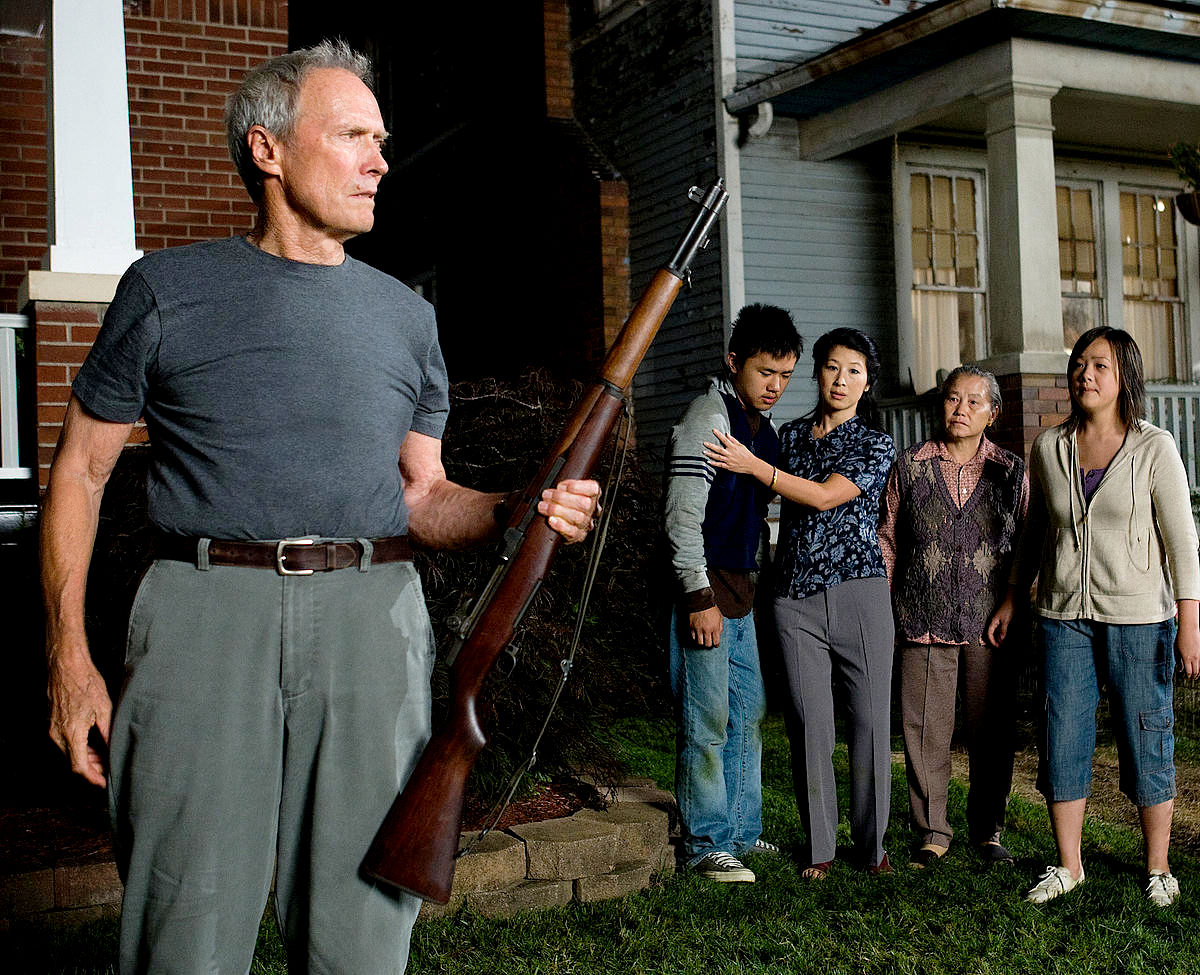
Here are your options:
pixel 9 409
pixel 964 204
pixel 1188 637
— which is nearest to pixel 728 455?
pixel 1188 637

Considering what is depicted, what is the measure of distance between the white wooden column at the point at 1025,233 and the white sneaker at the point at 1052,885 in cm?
460

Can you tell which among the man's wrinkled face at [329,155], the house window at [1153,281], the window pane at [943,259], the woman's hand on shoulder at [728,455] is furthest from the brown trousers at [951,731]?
the house window at [1153,281]

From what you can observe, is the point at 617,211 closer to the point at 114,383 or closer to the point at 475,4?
the point at 475,4

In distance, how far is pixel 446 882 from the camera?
6.87ft

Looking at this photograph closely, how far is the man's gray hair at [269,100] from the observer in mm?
2127

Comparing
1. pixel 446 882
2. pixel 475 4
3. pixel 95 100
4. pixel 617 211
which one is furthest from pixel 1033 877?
pixel 475 4

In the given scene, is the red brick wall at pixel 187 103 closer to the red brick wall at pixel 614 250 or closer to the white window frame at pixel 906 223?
the red brick wall at pixel 614 250

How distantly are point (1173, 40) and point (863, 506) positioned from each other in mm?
6333

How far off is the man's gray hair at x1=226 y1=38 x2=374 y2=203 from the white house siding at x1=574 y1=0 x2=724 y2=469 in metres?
7.91

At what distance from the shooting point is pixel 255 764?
2.03 meters

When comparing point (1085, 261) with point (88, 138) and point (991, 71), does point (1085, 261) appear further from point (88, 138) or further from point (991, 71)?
point (88, 138)

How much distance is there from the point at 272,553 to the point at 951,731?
3296mm

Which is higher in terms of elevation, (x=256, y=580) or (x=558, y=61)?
(x=558, y=61)

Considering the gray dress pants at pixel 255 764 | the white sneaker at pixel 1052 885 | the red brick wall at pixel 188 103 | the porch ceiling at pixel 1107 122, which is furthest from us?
the porch ceiling at pixel 1107 122
